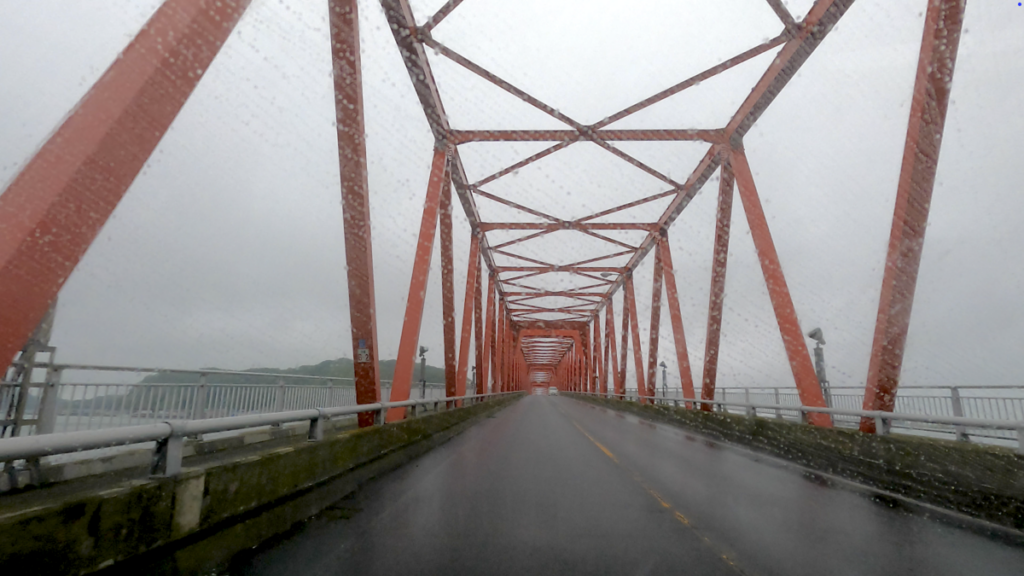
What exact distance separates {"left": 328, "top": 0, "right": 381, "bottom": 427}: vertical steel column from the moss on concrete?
265 inches

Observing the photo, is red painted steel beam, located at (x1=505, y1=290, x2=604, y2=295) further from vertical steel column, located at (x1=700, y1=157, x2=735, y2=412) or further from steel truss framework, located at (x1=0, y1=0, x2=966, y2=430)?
vertical steel column, located at (x1=700, y1=157, x2=735, y2=412)

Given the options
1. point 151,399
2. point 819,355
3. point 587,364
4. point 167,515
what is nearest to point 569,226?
point 819,355

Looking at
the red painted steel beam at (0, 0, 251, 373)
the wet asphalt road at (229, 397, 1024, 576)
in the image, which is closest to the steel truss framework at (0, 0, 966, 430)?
the red painted steel beam at (0, 0, 251, 373)

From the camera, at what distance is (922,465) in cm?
586

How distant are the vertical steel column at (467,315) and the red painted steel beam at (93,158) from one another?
16.6 meters

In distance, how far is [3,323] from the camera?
11.0 feet

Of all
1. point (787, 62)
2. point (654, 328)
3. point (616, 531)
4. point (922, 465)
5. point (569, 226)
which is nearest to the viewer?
point (616, 531)

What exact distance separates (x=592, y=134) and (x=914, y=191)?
29.5 ft

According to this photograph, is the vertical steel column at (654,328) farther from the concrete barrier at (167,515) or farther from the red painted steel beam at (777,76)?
the concrete barrier at (167,515)

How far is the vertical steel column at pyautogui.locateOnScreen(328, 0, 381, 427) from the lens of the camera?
825cm

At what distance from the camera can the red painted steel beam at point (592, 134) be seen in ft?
50.0

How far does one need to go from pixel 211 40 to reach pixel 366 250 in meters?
4.31

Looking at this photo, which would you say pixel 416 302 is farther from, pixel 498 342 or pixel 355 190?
pixel 498 342

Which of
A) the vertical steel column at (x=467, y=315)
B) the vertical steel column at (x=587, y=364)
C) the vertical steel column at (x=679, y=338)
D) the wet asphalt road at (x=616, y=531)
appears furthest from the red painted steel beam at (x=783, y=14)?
the vertical steel column at (x=587, y=364)
